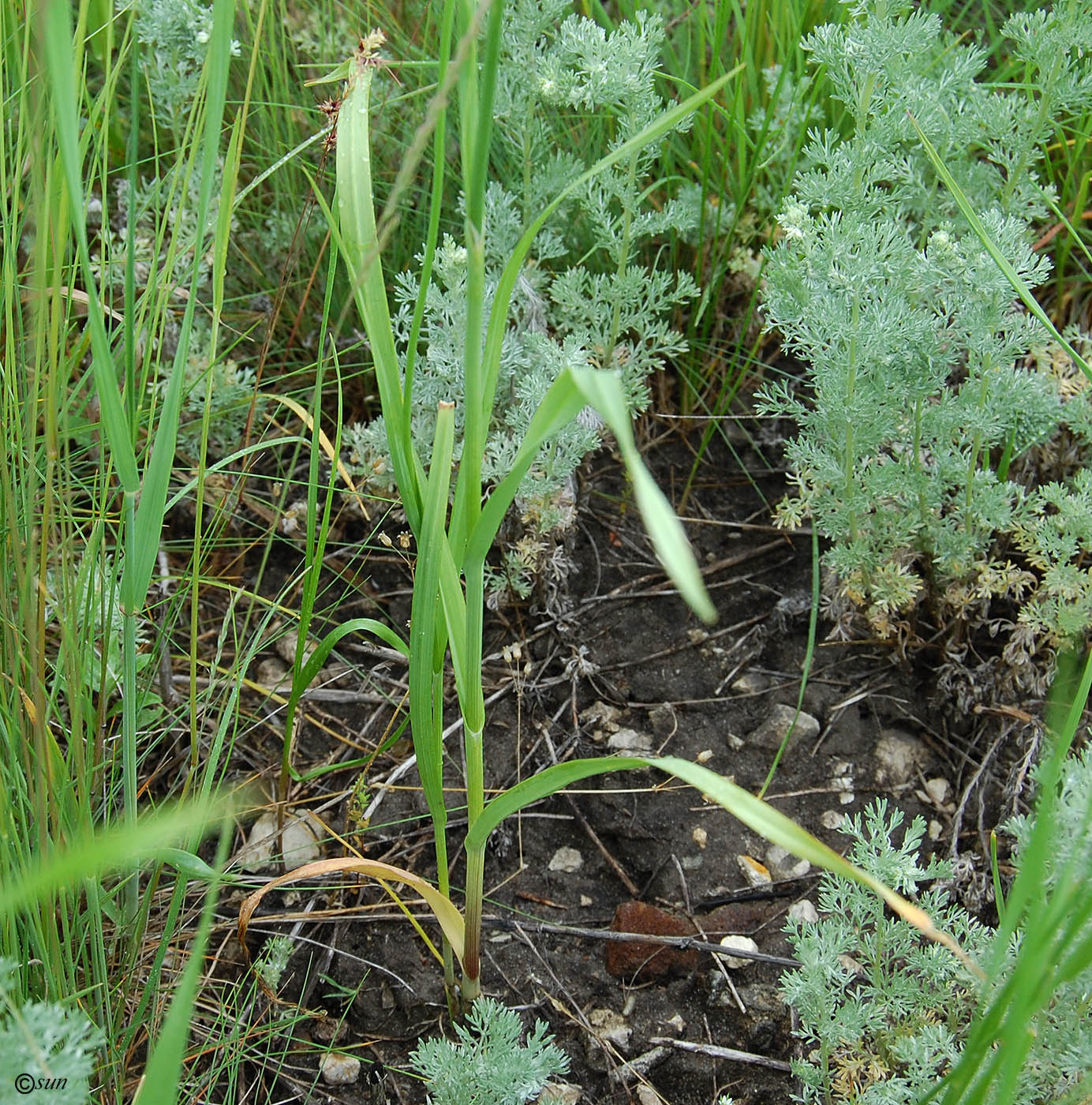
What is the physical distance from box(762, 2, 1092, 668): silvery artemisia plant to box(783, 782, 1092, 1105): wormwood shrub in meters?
0.61

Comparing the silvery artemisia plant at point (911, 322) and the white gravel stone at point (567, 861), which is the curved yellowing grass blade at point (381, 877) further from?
the silvery artemisia plant at point (911, 322)

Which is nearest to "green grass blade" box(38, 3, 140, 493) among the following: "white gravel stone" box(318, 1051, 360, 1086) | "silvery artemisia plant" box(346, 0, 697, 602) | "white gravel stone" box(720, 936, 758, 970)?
"silvery artemisia plant" box(346, 0, 697, 602)

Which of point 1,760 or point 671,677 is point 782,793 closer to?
point 671,677

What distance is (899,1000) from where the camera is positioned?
1430 mm

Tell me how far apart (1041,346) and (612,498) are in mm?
889

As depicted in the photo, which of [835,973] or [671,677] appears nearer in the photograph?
[835,973]

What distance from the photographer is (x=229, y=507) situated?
6.79 ft

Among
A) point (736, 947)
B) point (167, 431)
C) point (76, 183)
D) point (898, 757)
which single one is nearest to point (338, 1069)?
point (736, 947)

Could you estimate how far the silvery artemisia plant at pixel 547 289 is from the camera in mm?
1878

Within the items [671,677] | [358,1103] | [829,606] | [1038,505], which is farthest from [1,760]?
[1038,505]

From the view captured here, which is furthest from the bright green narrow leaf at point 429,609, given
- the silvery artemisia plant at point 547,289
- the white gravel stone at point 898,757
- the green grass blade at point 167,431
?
the white gravel stone at point 898,757

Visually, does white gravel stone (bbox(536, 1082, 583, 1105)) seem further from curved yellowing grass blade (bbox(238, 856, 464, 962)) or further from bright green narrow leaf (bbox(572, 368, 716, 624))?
bright green narrow leaf (bbox(572, 368, 716, 624))

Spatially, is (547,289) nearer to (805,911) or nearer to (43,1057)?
(805,911)

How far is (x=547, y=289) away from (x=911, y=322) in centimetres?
83
